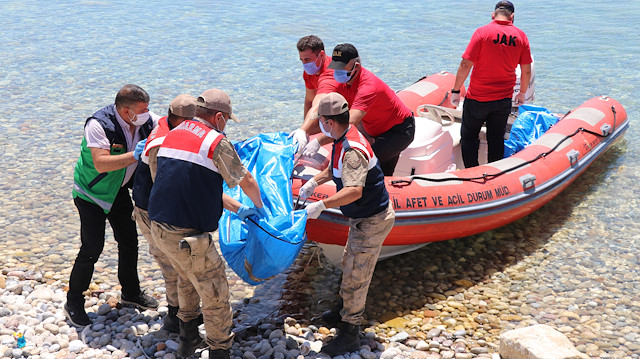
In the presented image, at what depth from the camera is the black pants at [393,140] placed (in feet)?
16.1


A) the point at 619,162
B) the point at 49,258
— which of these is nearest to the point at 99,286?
the point at 49,258

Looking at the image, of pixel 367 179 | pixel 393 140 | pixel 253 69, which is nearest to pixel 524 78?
pixel 393 140

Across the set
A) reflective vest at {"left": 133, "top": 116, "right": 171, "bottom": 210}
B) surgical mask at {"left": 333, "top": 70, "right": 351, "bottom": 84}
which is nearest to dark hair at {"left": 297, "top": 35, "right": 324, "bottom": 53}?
surgical mask at {"left": 333, "top": 70, "right": 351, "bottom": 84}

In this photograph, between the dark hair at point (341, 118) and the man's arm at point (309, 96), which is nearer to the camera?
the dark hair at point (341, 118)

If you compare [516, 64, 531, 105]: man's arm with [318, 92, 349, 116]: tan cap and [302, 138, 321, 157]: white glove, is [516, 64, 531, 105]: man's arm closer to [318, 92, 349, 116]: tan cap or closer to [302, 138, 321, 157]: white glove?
[302, 138, 321, 157]: white glove

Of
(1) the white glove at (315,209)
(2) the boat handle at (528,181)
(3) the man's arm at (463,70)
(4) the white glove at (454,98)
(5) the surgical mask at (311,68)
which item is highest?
(5) the surgical mask at (311,68)

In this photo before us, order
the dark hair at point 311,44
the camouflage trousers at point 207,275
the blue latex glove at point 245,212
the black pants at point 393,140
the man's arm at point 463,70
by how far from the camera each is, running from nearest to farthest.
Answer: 1. the camouflage trousers at point 207,275
2. the blue latex glove at point 245,212
3. the black pants at point 393,140
4. the dark hair at point 311,44
5. the man's arm at point 463,70

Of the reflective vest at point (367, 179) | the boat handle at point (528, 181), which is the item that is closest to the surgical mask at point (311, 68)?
the reflective vest at point (367, 179)

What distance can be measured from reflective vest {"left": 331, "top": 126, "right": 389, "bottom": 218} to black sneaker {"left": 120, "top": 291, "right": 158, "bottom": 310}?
61.9 inches

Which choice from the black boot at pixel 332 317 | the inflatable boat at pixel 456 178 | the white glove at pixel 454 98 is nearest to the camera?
the black boot at pixel 332 317

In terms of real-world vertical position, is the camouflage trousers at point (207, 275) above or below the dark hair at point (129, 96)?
below

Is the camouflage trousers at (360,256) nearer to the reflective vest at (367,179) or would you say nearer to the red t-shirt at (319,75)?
the reflective vest at (367,179)

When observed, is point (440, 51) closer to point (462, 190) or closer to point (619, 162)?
point (619, 162)

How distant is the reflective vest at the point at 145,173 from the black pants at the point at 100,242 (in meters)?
0.43
